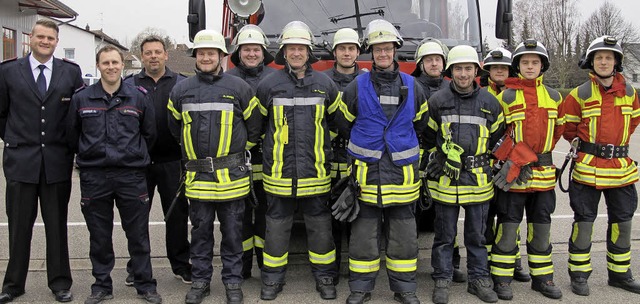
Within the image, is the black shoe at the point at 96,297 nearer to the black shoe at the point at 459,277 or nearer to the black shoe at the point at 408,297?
the black shoe at the point at 408,297

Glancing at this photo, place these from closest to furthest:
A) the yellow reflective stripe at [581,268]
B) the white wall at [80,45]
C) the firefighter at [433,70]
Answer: the yellow reflective stripe at [581,268]
the firefighter at [433,70]
the white wall at [80,45]

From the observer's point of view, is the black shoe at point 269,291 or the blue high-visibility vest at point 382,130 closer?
the blue high-visibility vest at point 382,130

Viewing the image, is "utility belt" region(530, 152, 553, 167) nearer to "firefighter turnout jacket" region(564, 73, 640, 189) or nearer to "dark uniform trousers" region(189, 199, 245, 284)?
"firefighter turnout jacket" region(564, 73, 640, 189)

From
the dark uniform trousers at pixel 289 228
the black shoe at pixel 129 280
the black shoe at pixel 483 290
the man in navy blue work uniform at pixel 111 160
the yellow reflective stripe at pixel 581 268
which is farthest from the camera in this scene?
the black shoe at pixel 129 280

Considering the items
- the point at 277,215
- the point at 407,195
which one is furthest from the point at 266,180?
the point at 407,195

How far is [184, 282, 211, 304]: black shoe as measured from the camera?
4.22 metres

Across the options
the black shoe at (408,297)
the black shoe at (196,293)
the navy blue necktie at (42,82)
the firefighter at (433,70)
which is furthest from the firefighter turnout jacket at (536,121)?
the navy blue necktie at (42,82)

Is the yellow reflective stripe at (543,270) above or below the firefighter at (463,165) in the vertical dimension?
below

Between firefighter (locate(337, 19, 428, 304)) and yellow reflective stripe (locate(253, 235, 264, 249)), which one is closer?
firefighter (locate(337, 19, 428, 304))

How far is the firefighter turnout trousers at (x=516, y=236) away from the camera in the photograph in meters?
4.42

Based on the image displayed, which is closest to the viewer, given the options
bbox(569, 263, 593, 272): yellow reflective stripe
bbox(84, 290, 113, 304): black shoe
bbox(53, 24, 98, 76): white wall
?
bbox(84, 290, 113, 304): black shoe

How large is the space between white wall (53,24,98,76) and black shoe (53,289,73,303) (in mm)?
45390

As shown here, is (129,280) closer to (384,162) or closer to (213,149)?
(213,149)

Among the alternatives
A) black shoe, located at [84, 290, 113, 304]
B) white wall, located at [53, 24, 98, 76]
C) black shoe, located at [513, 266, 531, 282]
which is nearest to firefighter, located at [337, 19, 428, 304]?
black shoe, located at [513, 266, 531, 282]
